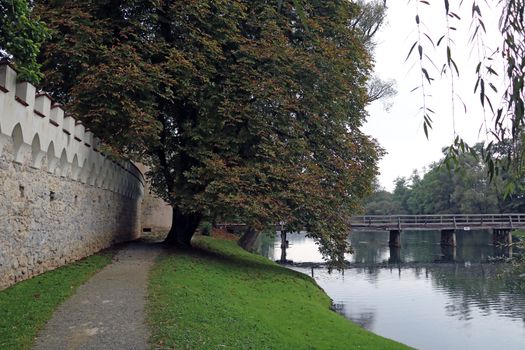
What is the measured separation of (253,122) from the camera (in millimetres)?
16641

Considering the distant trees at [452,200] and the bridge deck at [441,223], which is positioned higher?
the distant trees at [452,200]

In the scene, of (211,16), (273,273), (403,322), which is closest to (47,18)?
(211,16)

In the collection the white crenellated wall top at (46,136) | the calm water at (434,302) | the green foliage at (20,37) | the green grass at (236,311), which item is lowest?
the calm water at (434,302)

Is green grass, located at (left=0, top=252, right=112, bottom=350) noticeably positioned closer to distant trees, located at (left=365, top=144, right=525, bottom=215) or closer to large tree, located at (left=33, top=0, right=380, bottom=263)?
large tree, located at (left=33, top=0, right=380, bottom=263)

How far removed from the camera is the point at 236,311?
32.9 feet

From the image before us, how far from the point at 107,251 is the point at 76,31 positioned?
6.87m

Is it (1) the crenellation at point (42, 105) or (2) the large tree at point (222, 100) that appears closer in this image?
(1) the crenellation at point (42, 105)

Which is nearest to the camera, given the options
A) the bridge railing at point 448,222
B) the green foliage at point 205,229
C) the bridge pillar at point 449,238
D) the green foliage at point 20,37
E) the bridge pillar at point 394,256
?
the green foliage at point 20,37

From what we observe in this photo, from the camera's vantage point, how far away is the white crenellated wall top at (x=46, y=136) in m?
9.19

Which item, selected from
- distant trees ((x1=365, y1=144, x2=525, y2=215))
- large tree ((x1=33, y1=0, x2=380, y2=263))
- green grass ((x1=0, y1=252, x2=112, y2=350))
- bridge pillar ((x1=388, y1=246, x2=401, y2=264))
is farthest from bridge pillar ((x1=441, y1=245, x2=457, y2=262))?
green grass ((x1=0, y1=252, x2=112, y2=350))

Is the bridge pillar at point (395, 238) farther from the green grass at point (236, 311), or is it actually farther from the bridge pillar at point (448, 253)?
the green grass at point (236, 311)

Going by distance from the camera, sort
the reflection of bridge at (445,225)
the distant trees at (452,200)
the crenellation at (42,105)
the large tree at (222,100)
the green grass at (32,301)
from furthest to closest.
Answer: the distant trees at (452,200) < the reflection of bridge at (445,225) < the large tree at (222,100) < the crenellation at (42,105) < the green grass at (32,301)

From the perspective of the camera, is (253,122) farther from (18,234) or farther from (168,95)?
(18,234)

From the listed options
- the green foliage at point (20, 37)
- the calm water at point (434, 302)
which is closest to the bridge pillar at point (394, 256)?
the calm water at point (434, 302)
